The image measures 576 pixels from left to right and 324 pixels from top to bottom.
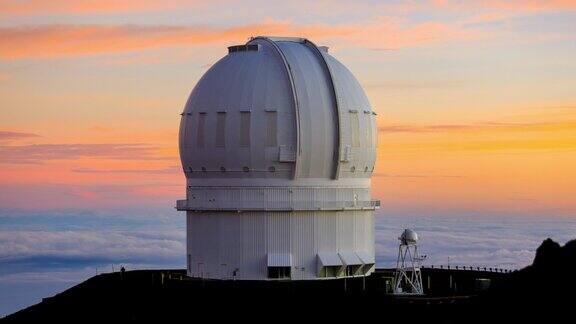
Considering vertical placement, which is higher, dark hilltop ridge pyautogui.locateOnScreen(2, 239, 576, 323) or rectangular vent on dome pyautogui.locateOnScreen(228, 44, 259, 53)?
rectangular vent on dome pyautogui.locateOnScreen(228, 44, 259, 53)

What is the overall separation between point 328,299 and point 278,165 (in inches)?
355

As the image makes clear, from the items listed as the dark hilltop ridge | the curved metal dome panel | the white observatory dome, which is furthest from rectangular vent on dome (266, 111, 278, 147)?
the white observatory dome

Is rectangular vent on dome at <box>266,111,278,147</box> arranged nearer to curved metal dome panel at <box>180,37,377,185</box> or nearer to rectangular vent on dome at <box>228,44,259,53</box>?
curved metal dome panel at <box>180,37,377,185</box>

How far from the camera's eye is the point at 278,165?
3922 inches

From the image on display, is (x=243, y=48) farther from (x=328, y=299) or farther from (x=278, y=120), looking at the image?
(x=328, y=299)

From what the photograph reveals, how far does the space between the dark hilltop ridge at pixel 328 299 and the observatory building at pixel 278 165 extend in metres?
1.81

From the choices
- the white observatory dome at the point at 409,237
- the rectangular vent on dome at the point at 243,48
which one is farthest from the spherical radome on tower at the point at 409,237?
the rectangular vent on dome at the point at 243,48

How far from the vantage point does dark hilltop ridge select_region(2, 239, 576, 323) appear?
84750 millimetres

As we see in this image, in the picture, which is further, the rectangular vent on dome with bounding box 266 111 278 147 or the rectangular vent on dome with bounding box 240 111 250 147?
the rectangular vent on dome with bounding box 240 111 250 147

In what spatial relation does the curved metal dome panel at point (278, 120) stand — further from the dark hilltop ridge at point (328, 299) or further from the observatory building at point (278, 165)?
the dark hilltop ridge at point (328, 299)

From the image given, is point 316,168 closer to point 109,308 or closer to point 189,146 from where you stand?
point 189,146

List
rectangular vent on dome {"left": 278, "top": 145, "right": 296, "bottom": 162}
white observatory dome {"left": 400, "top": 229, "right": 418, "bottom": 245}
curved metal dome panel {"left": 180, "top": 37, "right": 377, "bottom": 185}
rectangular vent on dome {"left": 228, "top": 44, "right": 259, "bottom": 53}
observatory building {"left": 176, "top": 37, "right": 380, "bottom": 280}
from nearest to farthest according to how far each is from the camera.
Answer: white observatory dome {"left": 400, "top": 229, "right": 418, "bottom": 245}
rectangular vent on dome {"left": 278, "top": 145, "right": 296, "bottom": 162}
curved metal dome panel {"left": 180, "top": 37, "right": 377, "bottom": 185}
observatory building {"left": 176, "top": 37, "right": 380, "bottom": 280}
rectangular vent on dome {"left": 228, "top": 44, "right": 259, "bottom": 53}

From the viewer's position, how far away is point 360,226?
103062mm

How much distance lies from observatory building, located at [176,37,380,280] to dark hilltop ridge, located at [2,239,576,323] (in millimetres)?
1814
